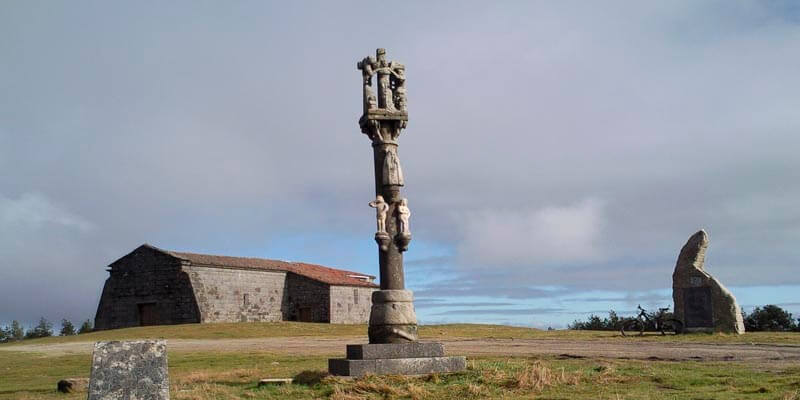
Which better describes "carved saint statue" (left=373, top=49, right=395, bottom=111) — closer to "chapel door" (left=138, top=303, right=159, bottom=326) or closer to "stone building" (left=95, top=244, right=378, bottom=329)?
"stone building" (left=95, top=244, right=378, bottom=329)

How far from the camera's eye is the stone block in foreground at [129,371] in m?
7.27

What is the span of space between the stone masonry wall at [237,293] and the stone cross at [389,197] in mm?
32677

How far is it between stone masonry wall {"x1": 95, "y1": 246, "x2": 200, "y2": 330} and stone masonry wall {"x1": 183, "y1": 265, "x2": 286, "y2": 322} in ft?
2.37

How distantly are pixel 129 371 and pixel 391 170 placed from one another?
724 cm

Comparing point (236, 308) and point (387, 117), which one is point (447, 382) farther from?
point (236, 308)

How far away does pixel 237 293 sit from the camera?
153ft

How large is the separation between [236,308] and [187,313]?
3223mm

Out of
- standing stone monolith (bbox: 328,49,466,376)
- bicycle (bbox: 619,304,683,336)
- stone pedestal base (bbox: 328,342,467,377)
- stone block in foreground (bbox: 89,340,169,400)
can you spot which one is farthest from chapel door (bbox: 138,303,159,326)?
stone block in foreground (bbox: 89,340,169,400)

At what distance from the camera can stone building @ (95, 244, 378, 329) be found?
4459cm

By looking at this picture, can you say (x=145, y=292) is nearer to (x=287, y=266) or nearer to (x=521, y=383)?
(x=287, y=266)

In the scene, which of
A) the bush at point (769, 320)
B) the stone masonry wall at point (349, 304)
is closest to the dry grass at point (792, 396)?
the bush at point (769, 320)

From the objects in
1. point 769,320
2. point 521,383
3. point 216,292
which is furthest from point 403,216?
point 216,292

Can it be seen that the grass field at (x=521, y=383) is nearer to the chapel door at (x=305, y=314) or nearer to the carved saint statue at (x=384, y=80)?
the carved saint statue at (x=384, y=80)

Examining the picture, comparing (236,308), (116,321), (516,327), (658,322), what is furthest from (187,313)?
(658,322)
